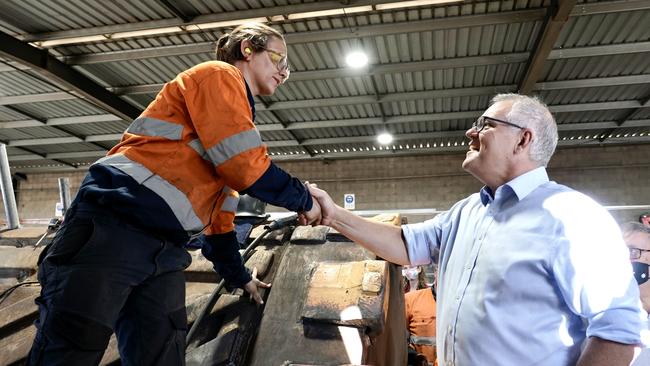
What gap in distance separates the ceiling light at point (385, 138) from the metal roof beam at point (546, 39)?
11.6 ft

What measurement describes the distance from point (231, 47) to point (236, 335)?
1.48 m

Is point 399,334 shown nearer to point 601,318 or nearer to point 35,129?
point 601,318

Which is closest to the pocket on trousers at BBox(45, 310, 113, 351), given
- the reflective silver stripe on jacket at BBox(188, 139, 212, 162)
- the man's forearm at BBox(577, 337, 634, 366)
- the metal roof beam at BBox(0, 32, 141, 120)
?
the reflective silver stripe on jacket at BBox(188, 139, 212, 162)

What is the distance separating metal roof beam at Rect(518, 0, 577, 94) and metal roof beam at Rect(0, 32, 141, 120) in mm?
8002

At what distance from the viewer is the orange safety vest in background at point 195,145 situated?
1.72 m

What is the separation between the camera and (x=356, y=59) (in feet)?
24.2

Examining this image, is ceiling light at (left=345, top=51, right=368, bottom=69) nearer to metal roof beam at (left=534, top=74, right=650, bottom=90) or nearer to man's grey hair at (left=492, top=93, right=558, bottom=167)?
metal roof beam at (left=534, top=74, right=650, bottom=90)

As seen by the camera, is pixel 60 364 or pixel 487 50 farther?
pixel 487 50

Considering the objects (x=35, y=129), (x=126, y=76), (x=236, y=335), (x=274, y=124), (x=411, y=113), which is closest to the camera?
(x=236, y=335)

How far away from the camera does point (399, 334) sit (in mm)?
3051

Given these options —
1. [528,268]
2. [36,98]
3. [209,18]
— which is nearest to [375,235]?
[528,268]

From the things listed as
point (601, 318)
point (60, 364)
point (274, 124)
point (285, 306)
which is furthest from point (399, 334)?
point (274, 124)

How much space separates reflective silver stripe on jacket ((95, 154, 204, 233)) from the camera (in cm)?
167

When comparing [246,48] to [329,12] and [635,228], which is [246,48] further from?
[329,12]
